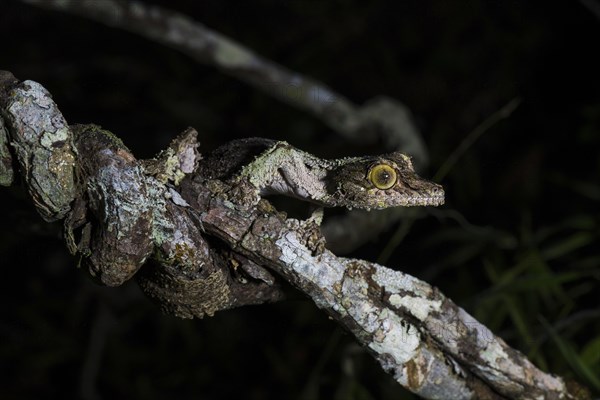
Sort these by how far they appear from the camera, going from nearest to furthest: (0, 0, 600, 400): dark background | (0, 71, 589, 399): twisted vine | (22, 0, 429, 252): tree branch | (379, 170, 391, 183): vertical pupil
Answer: (0, 71, 589, 399): twisted vine → (379, 170, 391, 183): vertical pupil → (22, 0, 429, 252): tree branch → (0, 0, 600, 400): dark background

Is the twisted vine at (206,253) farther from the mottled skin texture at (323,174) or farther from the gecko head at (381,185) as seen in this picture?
Answer: the gecko head at (381,185)

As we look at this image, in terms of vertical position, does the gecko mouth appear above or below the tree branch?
below

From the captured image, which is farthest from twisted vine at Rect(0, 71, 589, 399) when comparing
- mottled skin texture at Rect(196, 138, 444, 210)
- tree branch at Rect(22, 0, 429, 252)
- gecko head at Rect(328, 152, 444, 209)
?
tree branch at Rect(22, 0, 429, 252)

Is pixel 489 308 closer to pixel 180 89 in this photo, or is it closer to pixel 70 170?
pixel 70 170

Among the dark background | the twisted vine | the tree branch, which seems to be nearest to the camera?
the twisted vine

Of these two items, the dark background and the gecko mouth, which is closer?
the gecko mouth

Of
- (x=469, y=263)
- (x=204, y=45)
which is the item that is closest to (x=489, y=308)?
(x=469, y=263)

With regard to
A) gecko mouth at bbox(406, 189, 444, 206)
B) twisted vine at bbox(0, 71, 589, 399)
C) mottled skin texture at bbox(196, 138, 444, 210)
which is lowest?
twisted vine at bbox(0, 71, 589, 399)

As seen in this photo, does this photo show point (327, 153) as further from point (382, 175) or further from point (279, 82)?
point (382, 175)

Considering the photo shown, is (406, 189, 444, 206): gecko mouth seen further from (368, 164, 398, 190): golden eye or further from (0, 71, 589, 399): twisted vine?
(0, 71, 589, 399): twisted vine

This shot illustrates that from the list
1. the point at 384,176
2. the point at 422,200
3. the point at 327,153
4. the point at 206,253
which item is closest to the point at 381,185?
the point at 384,176
